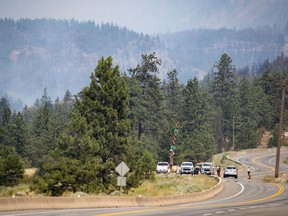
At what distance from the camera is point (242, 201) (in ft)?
139

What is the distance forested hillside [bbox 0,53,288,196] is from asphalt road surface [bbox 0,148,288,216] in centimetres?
889

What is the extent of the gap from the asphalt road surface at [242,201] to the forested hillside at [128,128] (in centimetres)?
889

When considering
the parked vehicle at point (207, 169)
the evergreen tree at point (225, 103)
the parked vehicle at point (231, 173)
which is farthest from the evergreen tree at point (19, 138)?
the evergreen tree at point (225, 103)

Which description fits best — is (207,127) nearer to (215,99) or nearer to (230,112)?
(230,112)

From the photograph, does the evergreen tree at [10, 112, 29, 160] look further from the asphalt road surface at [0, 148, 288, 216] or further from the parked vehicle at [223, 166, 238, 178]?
the parked vehicle at [223, 166, 238, 178]

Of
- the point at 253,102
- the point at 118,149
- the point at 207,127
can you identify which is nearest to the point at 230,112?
the point at 253,102

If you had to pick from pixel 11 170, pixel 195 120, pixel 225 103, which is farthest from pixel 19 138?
Answer: pixel 225 103

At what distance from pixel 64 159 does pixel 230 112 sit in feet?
409

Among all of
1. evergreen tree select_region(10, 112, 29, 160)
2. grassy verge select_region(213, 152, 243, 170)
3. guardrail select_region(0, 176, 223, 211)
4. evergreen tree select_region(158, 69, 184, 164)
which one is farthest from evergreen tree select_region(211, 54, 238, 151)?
guardrail select_region(0, 176, 223, 211)

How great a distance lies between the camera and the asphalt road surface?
26.2m

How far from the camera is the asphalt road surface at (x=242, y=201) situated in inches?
1033

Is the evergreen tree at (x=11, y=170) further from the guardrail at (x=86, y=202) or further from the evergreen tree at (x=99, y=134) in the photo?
the guardrail at (x=86, y=202)

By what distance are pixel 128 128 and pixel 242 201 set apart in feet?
44.1

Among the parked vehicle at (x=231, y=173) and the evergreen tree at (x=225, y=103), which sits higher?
the evergreen tree at (x=225, y=103)
